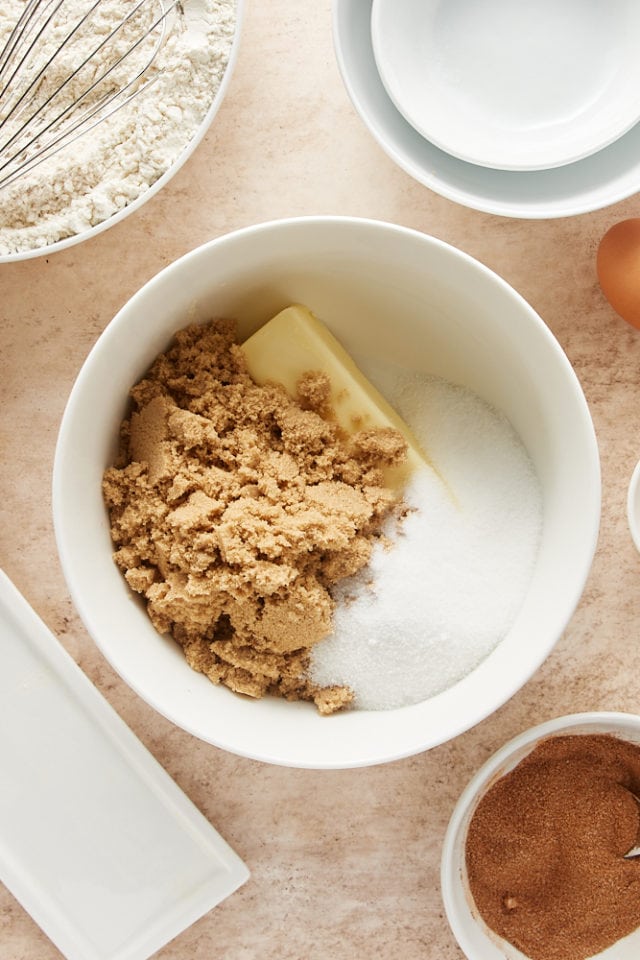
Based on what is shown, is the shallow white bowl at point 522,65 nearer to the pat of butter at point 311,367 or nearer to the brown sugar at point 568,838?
the pat of butter at point 311,367

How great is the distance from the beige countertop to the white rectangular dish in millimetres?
35

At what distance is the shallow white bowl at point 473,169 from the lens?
2.84ft

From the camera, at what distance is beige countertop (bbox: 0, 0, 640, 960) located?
3.13 ft

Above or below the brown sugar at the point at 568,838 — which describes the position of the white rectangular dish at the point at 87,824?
above

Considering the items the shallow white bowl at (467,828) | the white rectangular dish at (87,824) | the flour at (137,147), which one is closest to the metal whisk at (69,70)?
the flour at (137,147)

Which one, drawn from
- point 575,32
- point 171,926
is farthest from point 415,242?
point 171,926

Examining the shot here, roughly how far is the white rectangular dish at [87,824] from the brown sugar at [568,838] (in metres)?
0.28

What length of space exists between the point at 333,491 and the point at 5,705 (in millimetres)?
446

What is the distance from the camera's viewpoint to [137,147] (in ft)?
2.86

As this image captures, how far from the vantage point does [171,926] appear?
3.14 feet

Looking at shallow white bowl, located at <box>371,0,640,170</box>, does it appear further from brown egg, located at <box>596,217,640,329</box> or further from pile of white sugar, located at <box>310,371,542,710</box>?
pile of white sugar, located at <box>310,371,542,710</box>

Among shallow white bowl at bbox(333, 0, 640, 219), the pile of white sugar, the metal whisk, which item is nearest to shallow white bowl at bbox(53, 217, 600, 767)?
the pile of white sugar

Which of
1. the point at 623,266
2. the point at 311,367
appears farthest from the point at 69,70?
the point at 623,266

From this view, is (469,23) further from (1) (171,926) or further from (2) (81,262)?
(1) (171,926)
